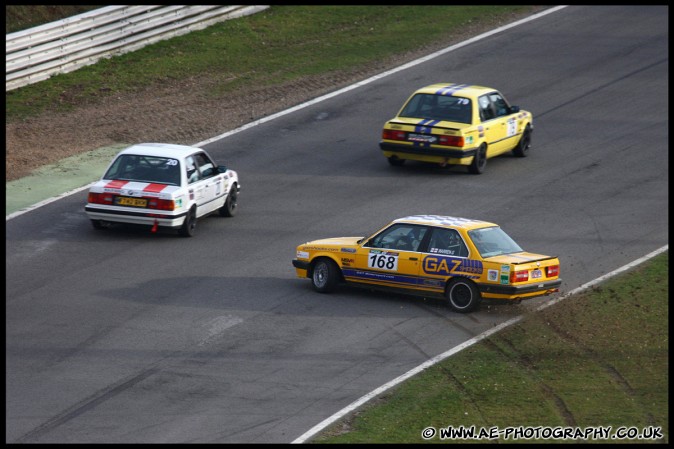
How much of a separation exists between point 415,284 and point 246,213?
5.62m

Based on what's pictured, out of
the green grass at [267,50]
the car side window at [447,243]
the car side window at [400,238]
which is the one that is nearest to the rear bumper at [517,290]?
the car side window at [447,243]

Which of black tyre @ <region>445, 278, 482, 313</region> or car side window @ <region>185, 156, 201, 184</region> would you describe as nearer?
black tyre @ <region>445, 278, 482, 313</region>

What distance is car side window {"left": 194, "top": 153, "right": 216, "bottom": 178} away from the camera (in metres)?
20.0

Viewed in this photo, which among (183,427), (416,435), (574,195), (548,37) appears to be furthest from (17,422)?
(548,37)

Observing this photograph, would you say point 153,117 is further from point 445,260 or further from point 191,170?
point 445,260

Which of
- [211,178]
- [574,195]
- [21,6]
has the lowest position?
[574,195]

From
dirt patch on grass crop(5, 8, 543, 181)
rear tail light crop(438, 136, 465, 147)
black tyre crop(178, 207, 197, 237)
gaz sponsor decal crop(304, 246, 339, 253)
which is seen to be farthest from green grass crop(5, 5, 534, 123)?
gaz sponsor decal crop(304, 246, 339, 253)

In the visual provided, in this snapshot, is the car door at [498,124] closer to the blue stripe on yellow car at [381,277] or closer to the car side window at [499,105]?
the car side window at [499,105]

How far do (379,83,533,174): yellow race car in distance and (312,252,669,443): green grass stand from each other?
6.95 m

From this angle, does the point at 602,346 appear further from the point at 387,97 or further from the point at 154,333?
the point at 387,97

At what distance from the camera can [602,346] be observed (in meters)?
14.3

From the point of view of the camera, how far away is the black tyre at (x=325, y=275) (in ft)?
54.4

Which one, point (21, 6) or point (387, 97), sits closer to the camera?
point (387, 97)

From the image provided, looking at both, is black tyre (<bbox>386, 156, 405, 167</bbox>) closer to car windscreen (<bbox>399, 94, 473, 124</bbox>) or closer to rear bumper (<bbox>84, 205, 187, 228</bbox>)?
car windscreen (<bbox>399, 94, 473, 124</bbox>)
